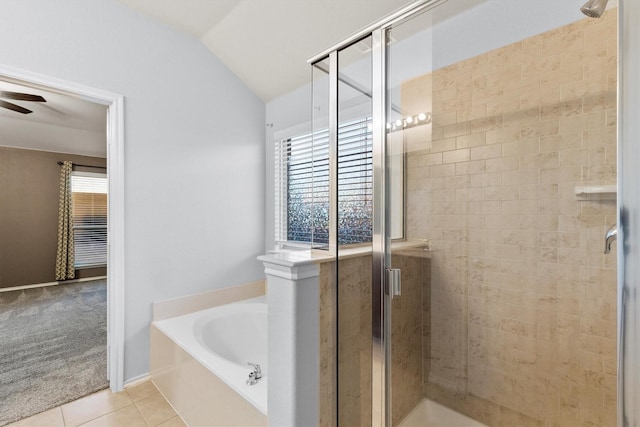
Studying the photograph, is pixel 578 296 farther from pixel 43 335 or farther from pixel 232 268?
pixel 43 335

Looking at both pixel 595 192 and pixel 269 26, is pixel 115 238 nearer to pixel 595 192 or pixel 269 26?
pixel 269 26

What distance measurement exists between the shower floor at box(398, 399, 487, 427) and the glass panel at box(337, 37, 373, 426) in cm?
35

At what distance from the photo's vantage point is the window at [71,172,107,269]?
16.6 feet

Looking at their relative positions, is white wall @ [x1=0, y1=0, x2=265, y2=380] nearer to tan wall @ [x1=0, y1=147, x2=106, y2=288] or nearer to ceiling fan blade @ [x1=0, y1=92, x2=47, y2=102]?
ceiling fan blade @ [x1=0, y1=92, x2=47, y2=102]

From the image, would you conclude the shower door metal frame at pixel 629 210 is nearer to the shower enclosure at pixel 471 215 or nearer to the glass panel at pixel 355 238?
the shower enclosure at pixel 471 215

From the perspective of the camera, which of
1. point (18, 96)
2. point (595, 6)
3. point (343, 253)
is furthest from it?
point (18, 96)

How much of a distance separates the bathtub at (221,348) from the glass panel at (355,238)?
38cm

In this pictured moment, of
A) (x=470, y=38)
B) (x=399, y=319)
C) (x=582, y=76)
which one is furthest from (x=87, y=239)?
(x=582, y=76)

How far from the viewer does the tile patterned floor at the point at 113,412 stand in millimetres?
1675

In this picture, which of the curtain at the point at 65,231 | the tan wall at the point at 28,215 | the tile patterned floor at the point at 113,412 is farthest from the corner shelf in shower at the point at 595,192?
the tan wall at the point at 28,215

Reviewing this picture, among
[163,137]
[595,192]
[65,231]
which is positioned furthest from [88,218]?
[595,192]

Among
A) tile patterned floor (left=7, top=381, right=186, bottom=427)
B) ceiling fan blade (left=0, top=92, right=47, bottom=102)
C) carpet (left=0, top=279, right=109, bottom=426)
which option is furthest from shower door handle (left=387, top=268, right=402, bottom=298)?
ceiling fan blade (left=0, top=92, right=47, bottom=102)

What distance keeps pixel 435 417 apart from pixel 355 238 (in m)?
1.06

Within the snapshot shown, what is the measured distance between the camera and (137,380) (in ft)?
6.80
